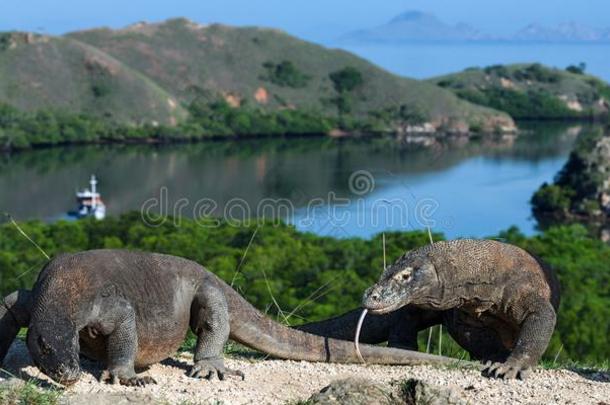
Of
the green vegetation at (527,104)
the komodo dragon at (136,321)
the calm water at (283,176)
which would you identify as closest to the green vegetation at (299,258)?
the calm water at (283,176)

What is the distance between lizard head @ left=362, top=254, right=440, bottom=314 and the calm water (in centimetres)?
4264

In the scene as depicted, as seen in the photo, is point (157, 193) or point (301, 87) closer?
point (157, 193)

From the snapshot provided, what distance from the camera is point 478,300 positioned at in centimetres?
822

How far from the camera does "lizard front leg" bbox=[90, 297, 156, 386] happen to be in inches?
283

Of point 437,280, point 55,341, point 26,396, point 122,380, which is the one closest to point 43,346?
point 55,341

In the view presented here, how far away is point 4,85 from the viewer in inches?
5600

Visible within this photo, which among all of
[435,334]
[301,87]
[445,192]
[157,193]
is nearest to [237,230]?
[435,334]

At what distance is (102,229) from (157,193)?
36.7 m

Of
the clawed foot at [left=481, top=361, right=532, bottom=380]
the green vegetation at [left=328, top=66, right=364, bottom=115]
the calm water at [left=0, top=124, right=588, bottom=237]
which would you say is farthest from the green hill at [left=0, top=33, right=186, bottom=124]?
the clawed foot at [left=481, top=361, right=532, bottom=380]

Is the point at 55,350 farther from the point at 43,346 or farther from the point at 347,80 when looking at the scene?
the point at 347,80

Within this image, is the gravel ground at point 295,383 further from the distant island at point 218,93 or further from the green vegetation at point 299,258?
the distant island at point 218,93

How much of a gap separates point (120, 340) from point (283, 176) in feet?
272

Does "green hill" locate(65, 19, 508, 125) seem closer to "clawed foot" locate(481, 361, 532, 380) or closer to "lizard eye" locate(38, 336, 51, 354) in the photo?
"clawed foot" locate(481, 361, 532, 380)

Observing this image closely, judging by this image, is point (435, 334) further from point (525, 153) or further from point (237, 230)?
point (525, 153)
